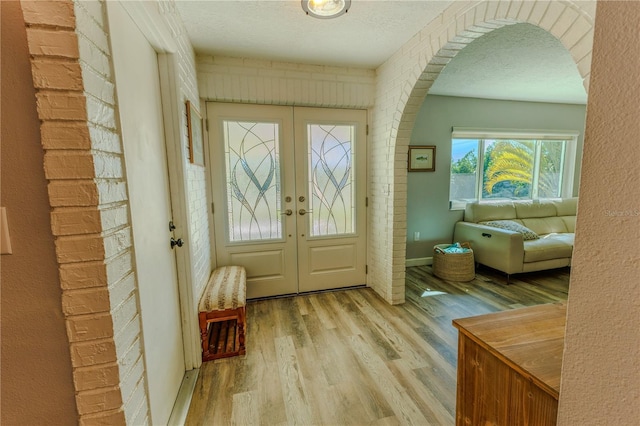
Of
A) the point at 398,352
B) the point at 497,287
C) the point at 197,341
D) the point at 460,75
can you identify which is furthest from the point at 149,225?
the point at 497,287

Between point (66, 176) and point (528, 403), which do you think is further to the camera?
point (528, 403)

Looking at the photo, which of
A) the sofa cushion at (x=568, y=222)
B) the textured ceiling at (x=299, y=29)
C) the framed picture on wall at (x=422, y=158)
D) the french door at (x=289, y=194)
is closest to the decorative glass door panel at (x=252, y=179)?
the french door at (x=289, y=194)

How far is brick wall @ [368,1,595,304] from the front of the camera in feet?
4.00

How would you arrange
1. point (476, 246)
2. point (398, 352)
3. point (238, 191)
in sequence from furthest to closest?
point (476, 246) → point (238, 191) → point (398, 352)

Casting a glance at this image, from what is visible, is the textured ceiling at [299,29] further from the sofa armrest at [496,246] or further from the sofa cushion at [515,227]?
the sofa cushion at [515,227]

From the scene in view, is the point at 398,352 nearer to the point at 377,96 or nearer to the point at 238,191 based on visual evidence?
the point at 238,191

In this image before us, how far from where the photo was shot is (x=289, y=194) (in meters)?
2.93

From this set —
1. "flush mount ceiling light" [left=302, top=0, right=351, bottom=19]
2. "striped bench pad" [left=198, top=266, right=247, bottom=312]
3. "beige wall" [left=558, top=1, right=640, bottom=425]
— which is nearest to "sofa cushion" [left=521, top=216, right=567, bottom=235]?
"flush mount ceiling light" [left=302, top=0, right=351, bottom=19]

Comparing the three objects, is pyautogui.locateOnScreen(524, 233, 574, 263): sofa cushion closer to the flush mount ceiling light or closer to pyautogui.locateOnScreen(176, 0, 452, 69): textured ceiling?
pyautogui.locateOnScreen(176, 0, 452, 69): textured ceiling

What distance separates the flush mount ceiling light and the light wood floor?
90.0 inches

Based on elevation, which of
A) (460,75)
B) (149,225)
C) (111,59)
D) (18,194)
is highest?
(460,75)

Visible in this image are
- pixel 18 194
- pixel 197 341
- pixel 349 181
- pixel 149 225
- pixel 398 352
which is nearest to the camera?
pixel 18 194

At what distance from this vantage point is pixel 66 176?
0.75 m

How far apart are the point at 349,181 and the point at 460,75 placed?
1664 mm
